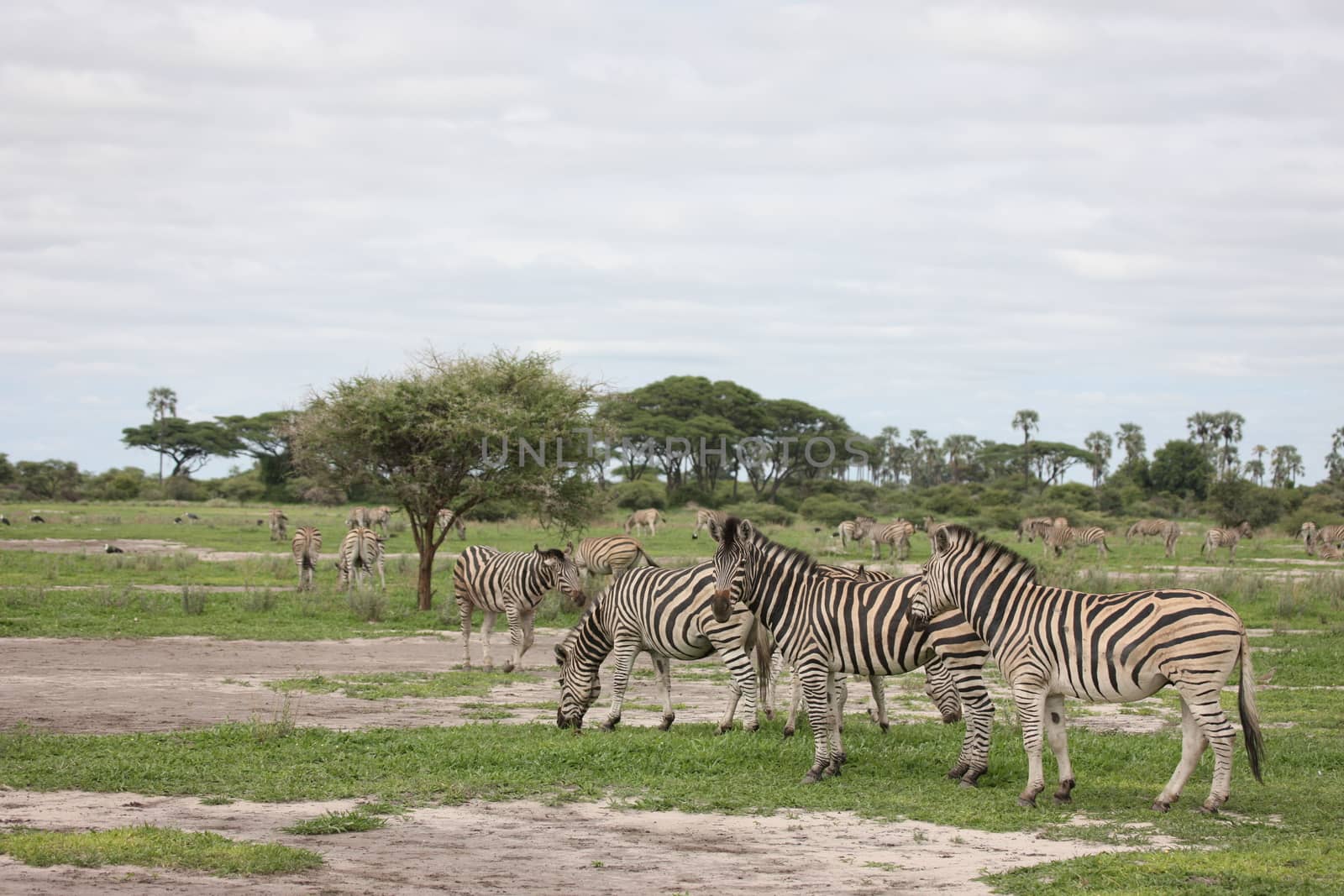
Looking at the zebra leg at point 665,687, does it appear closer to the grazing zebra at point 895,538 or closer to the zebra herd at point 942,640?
the zebra herd at point 942,640

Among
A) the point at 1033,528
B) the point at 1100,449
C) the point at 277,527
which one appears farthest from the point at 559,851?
the point at 1100,449

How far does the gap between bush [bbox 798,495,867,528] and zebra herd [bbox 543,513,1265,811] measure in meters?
47.0

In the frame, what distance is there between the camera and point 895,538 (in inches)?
1484

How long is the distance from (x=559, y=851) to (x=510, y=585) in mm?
10049

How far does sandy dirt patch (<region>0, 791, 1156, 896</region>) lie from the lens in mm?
6836

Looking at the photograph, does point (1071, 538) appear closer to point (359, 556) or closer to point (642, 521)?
point (642, 521)

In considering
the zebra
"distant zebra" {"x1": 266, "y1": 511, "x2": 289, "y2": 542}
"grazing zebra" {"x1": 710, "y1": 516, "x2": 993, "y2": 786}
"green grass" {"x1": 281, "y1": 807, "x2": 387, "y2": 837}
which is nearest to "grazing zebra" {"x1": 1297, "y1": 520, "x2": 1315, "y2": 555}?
the zebra

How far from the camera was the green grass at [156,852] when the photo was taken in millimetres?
6953

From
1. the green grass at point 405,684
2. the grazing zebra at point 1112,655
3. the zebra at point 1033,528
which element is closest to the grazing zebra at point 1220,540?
the zebra at point 1033,528

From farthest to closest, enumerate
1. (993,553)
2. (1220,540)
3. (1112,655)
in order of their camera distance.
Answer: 1. (1220,540)
2. (993,553)
3. (1112,655)

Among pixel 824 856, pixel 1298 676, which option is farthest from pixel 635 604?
pixel 1298 676

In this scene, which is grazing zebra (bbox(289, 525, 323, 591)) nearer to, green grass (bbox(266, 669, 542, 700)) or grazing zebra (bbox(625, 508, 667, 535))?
green grass (bbox(266, 669, 542, 700))

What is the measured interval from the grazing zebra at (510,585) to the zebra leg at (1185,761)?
8.89 meters

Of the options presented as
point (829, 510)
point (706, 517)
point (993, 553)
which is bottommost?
point (993, 553)
